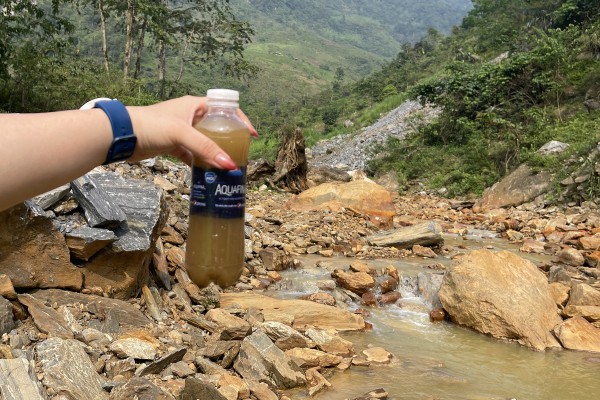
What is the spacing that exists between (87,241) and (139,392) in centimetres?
168

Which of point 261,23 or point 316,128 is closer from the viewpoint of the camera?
point 316,128

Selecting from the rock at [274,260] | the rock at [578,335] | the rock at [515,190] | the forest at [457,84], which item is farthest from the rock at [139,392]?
the rock at [515,190]

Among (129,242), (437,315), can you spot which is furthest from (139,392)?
(437,315)

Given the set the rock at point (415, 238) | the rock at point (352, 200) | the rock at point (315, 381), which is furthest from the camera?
the rock at point (352, 200)

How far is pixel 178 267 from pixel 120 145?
4574 mm

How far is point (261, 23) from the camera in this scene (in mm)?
159000

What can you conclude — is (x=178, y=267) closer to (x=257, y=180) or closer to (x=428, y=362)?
(x=428, y=362)

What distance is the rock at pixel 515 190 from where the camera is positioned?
12.9 meters

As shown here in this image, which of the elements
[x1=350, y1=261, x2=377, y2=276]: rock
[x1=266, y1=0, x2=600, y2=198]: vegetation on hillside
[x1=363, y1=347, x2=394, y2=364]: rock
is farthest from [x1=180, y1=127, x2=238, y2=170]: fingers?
[x1=266, y1=0, x2=600, y2=198]: vegetation on hillside

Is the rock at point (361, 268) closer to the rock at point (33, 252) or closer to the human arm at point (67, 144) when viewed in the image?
the rock at point (33, 252)

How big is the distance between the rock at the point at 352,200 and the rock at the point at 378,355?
6.02m

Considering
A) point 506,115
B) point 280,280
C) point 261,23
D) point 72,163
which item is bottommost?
point 280,280

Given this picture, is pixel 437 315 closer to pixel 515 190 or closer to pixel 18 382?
pixel 18 382

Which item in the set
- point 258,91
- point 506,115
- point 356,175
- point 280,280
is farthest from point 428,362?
point 258,91
